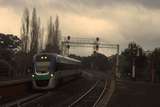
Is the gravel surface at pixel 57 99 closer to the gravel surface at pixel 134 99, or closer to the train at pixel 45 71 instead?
the train at pixel 45 71

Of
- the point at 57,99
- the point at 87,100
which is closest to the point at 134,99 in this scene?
the point at 87,100

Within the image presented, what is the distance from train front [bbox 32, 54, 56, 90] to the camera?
134 ft

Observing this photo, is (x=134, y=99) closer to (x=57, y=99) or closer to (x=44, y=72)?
(x=57, y=99)

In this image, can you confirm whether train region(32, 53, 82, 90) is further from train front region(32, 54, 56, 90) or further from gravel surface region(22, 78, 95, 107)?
gravel surface region(22, 78, 95, 107)

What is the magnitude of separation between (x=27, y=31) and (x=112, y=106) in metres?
Answer: 57.5

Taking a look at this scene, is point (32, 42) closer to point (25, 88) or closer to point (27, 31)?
point (27, 31)

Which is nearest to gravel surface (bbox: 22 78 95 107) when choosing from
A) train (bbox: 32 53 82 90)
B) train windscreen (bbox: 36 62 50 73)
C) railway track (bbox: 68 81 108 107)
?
railway track (bbox: 68 81 108 107)

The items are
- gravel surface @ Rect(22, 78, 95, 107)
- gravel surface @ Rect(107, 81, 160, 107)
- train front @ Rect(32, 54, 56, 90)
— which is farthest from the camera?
train front @ Rect(32, 54, 56, 90)

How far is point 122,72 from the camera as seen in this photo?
374 ft

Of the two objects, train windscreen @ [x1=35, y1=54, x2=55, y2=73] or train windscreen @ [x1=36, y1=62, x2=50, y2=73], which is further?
train windscreen @ [x1=36, y1=62, x2=50, y2=73]

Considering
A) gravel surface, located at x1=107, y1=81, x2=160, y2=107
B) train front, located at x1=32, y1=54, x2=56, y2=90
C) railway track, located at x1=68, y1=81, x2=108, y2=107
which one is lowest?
gravel surface, located at x1=107, y1=81, x2=160, y2=107

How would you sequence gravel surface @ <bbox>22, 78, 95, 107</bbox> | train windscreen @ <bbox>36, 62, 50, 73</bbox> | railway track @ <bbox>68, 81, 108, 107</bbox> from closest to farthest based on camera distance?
1. gravel surface @ <bbox>22, 78, 95, 107</bbox>
2. railway track @ <bbox>68, 81, 108, 107</bbox>
3. train windscreen @ <bbox>36, 62, 50, 73</bbox>

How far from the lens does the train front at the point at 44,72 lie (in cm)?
4081

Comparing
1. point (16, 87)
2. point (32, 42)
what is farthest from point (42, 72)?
point (32, 42)
